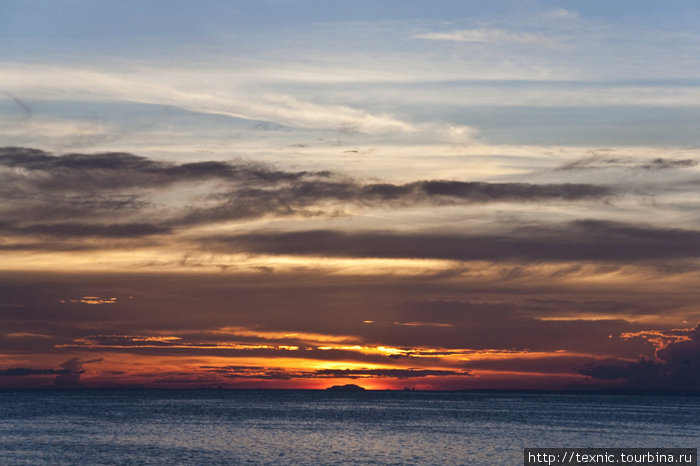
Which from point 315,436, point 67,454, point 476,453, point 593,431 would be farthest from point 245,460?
point 593,431

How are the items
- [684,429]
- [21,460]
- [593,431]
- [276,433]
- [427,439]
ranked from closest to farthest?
1. [21,460]
2. [427,439]
3. [276,433]
4. [593,431]
5. [684,429]

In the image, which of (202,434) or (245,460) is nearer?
(245,460)

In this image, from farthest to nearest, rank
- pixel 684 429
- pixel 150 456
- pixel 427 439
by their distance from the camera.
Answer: pixel 684 429 < pixel 427 439 < pixel 150 456

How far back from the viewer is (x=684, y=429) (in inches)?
6969

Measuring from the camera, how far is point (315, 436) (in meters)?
144

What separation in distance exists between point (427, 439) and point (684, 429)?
224 ft

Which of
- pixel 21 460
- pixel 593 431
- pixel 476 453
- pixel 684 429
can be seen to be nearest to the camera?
pixel 21 460

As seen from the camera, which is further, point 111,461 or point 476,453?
point 476,453

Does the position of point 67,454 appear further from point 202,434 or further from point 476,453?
point 476,453

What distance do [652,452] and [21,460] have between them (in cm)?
8307

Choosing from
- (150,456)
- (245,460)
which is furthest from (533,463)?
(150,456)

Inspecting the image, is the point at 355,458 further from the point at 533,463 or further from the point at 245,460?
the point at 533,463

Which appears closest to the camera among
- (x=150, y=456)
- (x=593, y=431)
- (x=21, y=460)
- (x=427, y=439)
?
(x=21, y=460)

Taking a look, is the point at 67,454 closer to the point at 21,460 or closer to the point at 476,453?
the point at 21,460
